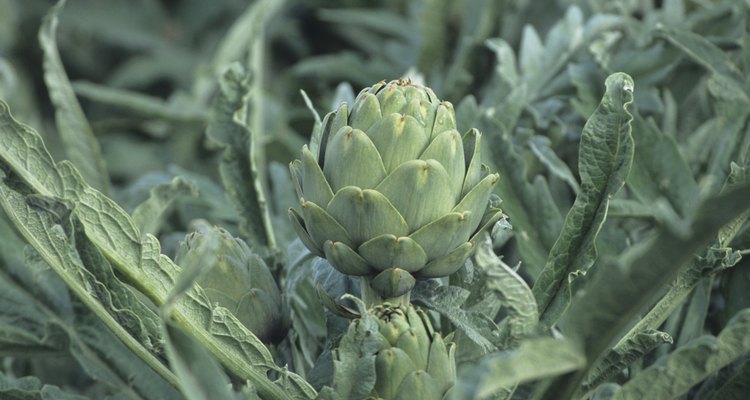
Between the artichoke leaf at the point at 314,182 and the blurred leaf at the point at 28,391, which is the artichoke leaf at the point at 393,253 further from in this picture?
the blurred leaf at the point at 28,391

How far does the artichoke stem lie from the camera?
0.65 metres

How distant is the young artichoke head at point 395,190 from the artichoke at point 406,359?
4 cm

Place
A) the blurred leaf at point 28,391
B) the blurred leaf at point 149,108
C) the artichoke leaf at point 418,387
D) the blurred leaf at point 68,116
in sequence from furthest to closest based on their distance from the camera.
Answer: the blurred leaf at point 149,108 → the blurred leaf at point 68,116 → the blurred leaf at point 28,391 → the artichoke leaf at point 418,387

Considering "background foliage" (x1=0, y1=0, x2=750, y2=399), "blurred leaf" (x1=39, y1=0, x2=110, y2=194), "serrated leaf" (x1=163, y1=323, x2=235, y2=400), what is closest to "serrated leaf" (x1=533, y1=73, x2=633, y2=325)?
"background foliage" (x1=0, y1=0, x2=750, y2=399)

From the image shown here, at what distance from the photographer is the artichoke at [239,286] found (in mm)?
670

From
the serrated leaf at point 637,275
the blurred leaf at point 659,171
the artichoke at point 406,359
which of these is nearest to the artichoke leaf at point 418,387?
the artichoke at point 406,359

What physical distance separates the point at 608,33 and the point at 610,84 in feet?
1.32

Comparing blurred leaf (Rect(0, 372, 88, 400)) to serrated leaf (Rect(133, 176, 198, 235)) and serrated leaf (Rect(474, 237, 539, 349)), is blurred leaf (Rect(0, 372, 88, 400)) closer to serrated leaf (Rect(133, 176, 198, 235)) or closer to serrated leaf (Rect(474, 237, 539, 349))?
serrated leaf (Rect(133, 176, 198, 235))

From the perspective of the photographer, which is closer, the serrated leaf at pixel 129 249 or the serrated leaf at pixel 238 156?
the serrated leaf at pixel 129 249

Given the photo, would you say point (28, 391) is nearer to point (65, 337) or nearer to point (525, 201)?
point (65, 337)

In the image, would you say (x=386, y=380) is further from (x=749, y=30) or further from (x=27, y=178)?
(x=749, y=30)

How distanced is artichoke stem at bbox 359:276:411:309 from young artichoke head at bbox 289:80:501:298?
0.06 feet

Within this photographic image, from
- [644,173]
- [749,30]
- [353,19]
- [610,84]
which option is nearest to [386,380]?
[610,84]

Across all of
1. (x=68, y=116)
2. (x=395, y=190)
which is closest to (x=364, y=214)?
(x=395, y=190)
